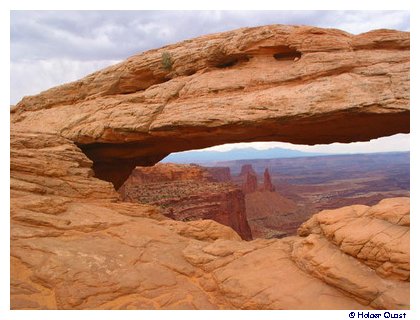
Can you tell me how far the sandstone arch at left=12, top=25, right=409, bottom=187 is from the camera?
10395 mm

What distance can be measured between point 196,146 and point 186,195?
2730 centimetres

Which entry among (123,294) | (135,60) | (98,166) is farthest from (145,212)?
(135,60)

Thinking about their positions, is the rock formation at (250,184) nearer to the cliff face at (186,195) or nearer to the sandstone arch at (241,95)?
the cliff face at (186,195)

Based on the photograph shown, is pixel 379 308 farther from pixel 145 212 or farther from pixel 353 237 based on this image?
pixel 145 212

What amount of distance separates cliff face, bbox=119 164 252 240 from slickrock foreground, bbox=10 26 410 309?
22.0 meters

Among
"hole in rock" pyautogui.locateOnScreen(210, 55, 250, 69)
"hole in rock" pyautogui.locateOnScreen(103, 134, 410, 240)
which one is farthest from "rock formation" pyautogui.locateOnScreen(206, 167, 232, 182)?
"hole in rock" pyautogui.locateOnScreen(210, 55, 250, 69)

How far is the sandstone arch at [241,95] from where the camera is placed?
10.4m

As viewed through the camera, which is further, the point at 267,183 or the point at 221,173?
the point at 221,173

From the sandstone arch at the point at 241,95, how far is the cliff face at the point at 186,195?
2114 centimetres

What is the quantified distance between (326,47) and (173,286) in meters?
8.72

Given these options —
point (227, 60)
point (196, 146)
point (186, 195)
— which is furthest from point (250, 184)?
point (227, 60)

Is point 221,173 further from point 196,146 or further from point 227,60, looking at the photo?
point 227,60

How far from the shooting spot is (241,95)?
11.6 meters

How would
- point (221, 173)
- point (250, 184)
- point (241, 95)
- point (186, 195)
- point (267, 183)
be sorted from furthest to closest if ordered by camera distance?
point (221, 173)
point (267, 183)
point (250, 184)
point (186, 195)
point (241, 95)
